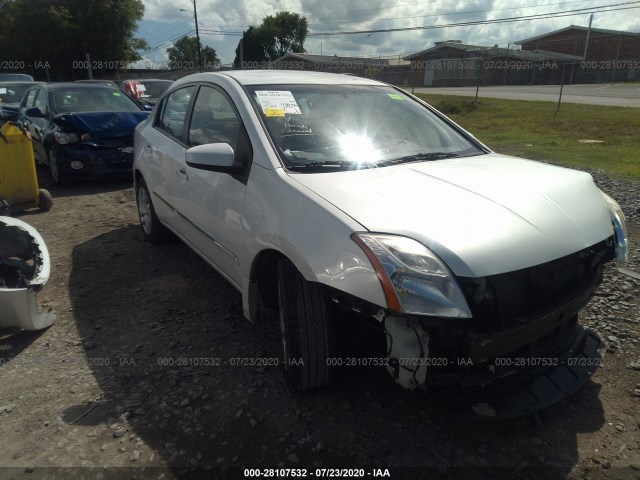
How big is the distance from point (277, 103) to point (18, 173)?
4.70 meters

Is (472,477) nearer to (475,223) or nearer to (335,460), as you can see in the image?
(335,460)

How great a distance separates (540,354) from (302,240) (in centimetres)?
123

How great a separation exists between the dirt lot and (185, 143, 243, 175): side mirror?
1112mm

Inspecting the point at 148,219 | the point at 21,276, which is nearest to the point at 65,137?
the point at 148,219

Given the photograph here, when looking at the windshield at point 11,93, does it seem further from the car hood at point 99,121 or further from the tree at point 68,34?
the tree at point 68,34

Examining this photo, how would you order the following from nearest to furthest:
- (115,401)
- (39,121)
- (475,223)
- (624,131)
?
(475,223) < (115,401) < (39,121) < (624,131)

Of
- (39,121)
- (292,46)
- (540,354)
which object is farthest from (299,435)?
(292,46)

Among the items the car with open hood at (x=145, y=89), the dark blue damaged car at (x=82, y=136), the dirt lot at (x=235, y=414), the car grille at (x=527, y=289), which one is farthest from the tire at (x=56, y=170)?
the car grille at (x=527, y=289)

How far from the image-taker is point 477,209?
2.11 metres

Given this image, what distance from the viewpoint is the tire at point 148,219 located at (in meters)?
4.51

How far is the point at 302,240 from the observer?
2146 mm

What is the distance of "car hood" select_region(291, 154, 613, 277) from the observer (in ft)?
6.23

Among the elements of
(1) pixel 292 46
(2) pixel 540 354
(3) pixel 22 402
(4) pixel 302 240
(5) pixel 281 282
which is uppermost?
(1) pixel 292 46

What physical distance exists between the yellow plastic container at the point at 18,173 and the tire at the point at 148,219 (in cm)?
211
